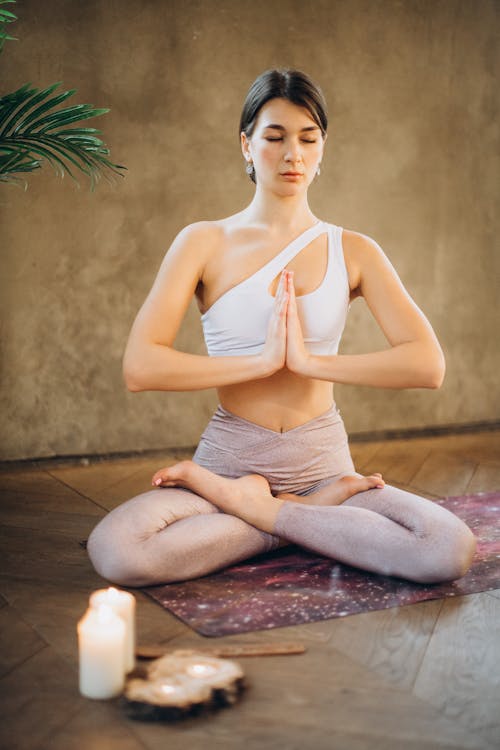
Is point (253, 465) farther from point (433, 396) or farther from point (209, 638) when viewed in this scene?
point (433, 396)

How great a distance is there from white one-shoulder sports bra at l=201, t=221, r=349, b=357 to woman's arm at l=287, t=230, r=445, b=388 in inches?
2.9

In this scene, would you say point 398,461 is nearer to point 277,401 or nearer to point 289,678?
point 277,401

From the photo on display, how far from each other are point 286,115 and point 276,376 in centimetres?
67

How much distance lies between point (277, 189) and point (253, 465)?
731mm

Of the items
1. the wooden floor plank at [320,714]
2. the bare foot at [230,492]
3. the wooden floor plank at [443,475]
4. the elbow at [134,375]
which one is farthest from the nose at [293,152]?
the wooden floor plank at [443,475]

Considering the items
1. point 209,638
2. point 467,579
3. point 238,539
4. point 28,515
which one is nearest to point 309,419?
point 238,539

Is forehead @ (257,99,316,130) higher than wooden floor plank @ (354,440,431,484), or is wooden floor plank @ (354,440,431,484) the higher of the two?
forehead @ (257,99,316,130)

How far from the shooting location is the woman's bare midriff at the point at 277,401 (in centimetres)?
233

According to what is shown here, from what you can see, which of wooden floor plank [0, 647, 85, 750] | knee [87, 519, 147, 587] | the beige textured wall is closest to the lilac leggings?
knee [87, 519, 147, 587]

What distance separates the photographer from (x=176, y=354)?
2244 millimetres

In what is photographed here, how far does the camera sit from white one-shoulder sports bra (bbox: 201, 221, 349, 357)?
7.54 ft

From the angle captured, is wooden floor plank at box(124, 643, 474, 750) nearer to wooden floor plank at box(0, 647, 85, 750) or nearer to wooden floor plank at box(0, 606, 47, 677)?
wooden floor plank at box(0, 647, 85, 750)

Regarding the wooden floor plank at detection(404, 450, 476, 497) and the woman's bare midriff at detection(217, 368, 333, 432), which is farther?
the wooden floor plank at detection(404, 450, 476, 497)

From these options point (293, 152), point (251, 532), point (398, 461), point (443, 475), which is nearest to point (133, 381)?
point (251, 532)
